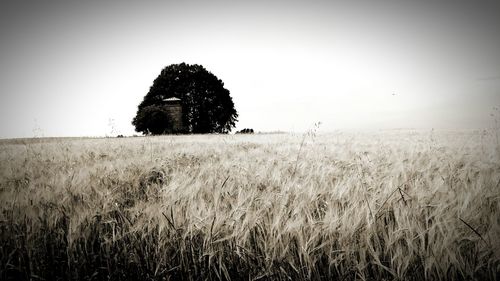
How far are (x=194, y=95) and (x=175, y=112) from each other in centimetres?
457

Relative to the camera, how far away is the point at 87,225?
5.01ft

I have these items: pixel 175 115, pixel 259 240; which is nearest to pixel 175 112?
pixel 175 115

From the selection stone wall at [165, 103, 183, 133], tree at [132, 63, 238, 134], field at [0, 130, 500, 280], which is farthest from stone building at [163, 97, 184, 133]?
field at [0, 130, 500, 280]

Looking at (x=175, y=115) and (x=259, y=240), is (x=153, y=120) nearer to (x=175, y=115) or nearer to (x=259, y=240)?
(x=175, y=115)

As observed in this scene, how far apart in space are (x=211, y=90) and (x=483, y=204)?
3214 centimetres

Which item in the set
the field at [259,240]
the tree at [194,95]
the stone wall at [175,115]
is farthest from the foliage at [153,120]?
the field at [259,240]

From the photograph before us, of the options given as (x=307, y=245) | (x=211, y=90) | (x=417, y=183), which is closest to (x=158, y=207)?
(x=307, y=245)

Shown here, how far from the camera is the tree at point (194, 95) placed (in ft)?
101

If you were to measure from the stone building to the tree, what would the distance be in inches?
74.6

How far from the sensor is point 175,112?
27.9 m

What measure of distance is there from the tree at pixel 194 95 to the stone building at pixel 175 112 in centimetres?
190

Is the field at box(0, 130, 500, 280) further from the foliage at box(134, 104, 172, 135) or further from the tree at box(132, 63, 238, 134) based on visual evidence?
the tree at box(132, 63, 238, 134)

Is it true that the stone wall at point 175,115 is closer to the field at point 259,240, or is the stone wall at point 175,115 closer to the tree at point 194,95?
the tree at point 194,95

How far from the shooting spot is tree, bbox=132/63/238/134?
30770 millimetres
